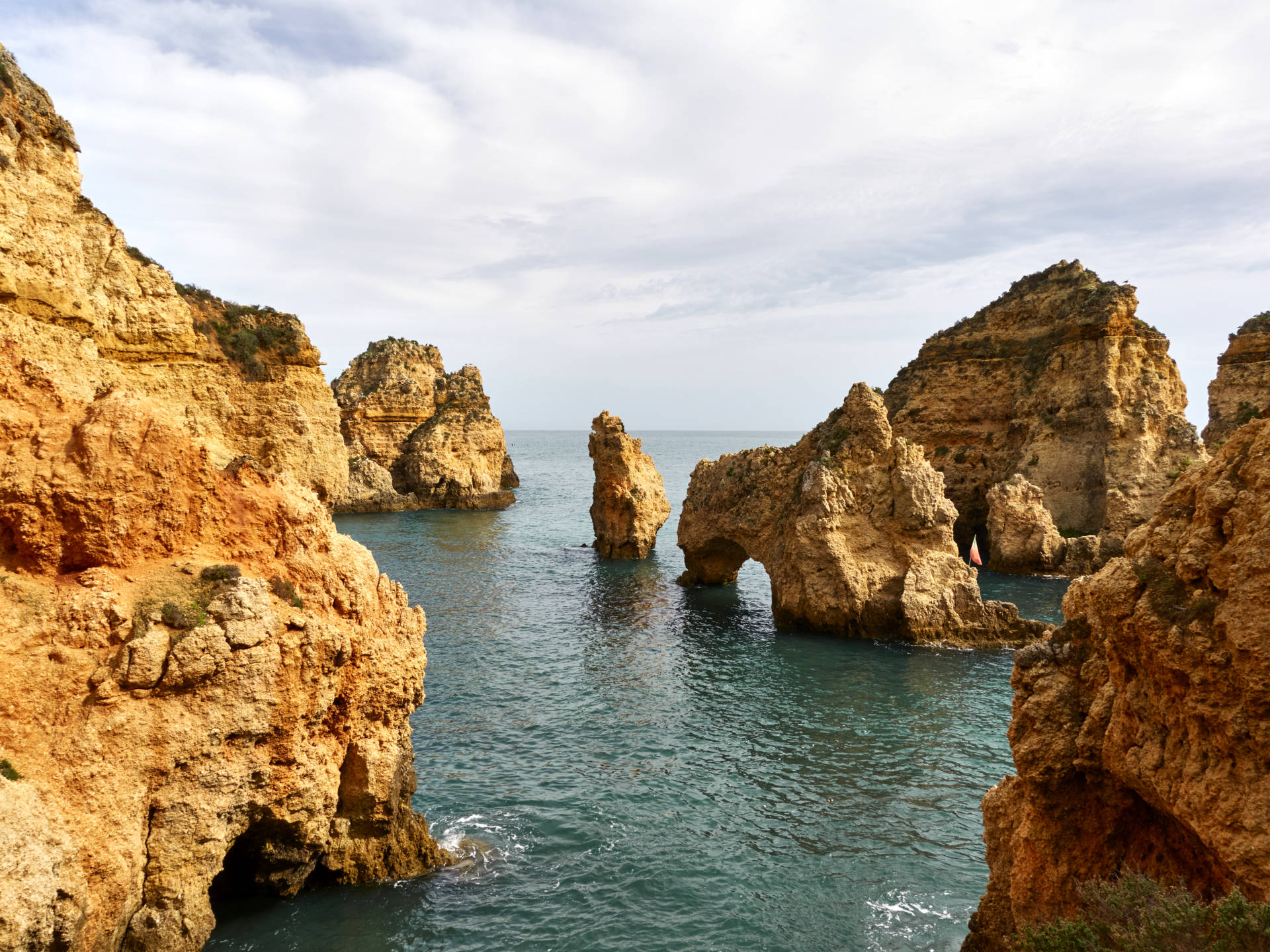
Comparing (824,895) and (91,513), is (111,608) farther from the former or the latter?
(824,895)

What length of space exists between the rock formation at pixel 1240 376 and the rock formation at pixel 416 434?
6366 centimetres

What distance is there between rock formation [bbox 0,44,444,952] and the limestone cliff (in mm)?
54

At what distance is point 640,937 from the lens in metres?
14.0

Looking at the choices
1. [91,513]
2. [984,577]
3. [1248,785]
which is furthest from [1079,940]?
[984,577]

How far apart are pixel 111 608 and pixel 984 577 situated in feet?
147

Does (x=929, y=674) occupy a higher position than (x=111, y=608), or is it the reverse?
(x=111, y=608)

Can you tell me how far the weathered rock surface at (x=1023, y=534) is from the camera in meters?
45.8

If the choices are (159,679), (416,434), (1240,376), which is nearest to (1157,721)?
(159,679)

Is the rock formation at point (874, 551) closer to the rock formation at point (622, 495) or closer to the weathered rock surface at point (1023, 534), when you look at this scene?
the weathered rock surface at point (1023, 534)

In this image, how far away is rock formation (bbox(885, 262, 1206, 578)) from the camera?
48.0 m

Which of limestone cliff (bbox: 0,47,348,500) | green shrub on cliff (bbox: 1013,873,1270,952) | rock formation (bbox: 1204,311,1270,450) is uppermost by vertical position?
rock formation (bbox: 1204,311,1270,450)

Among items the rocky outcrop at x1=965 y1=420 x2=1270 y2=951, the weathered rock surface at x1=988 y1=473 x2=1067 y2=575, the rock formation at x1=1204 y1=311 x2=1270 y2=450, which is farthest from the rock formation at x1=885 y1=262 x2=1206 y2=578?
the rocky outcrop at x1=965 y1=420 x2=1270 y2=951

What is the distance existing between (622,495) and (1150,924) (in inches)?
1818

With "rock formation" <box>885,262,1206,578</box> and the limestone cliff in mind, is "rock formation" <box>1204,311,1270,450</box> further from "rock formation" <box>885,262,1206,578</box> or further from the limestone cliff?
the limestone cliff
